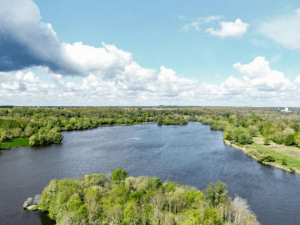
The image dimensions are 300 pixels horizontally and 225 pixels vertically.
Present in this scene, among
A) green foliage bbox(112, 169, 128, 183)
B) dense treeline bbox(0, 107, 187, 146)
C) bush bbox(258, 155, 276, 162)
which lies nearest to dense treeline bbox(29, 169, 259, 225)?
green foliage bbox(112, 169, 128, 183)

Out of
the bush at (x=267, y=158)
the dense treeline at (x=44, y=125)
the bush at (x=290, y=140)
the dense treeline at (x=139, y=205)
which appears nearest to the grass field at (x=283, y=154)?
the bush at (x=267, y=158)

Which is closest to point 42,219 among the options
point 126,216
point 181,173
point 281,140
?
point 126,216

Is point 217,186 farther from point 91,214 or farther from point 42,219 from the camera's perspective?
point 42,219

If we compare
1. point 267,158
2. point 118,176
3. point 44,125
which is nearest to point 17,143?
point 44,125

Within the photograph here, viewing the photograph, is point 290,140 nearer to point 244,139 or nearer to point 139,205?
point 244,139

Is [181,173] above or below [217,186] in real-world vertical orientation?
below

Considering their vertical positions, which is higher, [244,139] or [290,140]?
[290,140]
